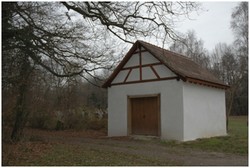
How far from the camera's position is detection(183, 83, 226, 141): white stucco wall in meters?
16.2

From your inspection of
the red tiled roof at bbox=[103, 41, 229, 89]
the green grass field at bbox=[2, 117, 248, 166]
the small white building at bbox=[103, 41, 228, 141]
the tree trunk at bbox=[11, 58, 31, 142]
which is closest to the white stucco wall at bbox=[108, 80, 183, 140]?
the small white building at bbox=[103, 41, 228, 141]

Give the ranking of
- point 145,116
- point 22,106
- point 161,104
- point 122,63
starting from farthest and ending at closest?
point 122,63 → point 145,116 → point 161,104 → point 22,106

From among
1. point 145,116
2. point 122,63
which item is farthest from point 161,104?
point 122,63

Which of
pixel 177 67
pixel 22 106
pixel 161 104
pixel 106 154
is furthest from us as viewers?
pixel 177 67

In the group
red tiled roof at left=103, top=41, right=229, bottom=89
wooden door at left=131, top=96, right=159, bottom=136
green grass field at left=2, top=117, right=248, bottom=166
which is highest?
red tiled roof at left=103, top=41, right=229, bottom=89

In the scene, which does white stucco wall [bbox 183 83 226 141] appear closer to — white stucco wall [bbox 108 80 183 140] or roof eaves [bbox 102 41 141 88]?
white stucco wall [bbox 108 80 183 140]

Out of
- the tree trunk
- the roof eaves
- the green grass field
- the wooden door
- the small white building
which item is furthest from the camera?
the roof eaves

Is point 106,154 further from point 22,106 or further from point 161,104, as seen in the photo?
point 161,104

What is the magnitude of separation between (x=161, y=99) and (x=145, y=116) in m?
1.39

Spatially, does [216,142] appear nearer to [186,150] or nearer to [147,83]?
[186,150]

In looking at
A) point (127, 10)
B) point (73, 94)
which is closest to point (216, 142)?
point (127, 10)

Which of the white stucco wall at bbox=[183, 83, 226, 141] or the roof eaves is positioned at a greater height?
the roof eaves

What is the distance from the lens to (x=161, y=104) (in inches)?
658

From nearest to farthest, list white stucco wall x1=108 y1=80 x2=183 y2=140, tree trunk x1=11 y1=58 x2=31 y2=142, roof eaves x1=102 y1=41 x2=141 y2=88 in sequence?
tree trunk x1=11 y1=58 x2=31 y2=142, white stucco wall x1=108 y1=80 x2=183 y2=140, roof eaves x1=102 y1=41 x2=141 y2=88
